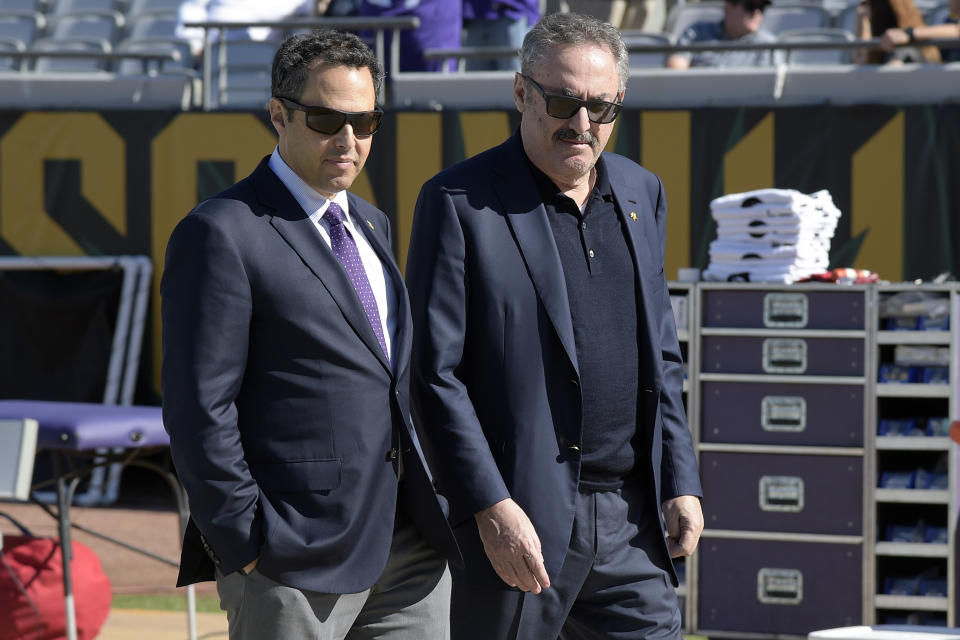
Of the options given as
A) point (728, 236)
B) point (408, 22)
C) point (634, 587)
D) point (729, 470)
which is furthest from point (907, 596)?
point (408, 22)

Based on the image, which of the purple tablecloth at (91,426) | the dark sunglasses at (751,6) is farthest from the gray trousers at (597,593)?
the dark sunglasses at (751,6)

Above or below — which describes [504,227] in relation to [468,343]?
above

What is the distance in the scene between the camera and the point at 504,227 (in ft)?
9.38

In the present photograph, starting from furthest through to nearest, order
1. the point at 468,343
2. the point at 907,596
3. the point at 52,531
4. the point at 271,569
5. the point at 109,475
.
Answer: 1. the point at 109,475
2. the point at 52,531
3. the point at 907,596
4. the point at 468,343
5. the point at 271,569

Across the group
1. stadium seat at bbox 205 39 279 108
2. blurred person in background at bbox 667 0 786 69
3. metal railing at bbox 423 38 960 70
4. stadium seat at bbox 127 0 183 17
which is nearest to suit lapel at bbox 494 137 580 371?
metal railing at bbox 423 38 960 70

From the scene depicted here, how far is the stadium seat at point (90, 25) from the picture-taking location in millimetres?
11398

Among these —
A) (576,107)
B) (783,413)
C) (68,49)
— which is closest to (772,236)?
(783,413)

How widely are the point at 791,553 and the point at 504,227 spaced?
3340mm

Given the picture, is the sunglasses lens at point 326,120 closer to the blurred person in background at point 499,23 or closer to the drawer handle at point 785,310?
the drawer handle at point 785,310

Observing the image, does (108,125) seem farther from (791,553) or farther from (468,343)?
(468,343)

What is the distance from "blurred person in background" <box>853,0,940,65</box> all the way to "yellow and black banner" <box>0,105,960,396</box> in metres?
0.36

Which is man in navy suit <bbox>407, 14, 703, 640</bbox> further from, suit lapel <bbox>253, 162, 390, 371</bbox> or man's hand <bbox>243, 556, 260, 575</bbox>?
man's hand <bbox>243, 556, 260, 575</bbox>

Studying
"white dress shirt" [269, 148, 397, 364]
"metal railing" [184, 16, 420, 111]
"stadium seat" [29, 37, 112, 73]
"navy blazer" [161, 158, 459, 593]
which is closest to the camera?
"navy blazer" [161, 158, 459, 593]

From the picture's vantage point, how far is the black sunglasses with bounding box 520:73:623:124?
111 inches
